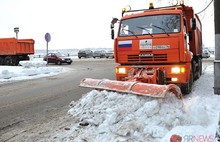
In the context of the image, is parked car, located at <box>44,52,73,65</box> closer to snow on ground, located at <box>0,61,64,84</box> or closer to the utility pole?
snow on ground, located at <box>0,61,64,84</box>

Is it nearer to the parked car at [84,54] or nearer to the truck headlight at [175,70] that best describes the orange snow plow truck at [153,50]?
the truck headlight at [175,70]

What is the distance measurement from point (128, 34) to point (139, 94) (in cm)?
351

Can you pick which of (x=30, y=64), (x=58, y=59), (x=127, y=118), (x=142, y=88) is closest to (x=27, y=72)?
(x=30, y=64)

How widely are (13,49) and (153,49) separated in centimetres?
2525

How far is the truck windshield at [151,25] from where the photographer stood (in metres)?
9.16

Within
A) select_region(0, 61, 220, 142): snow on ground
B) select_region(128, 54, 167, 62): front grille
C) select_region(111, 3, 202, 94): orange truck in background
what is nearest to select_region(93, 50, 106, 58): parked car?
select_region(111, 3, 202, 94): orange truck in background

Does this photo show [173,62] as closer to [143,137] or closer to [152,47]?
[152,47]

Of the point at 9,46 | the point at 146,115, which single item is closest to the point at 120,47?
the point at 146,115

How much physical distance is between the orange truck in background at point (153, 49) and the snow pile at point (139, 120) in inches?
79.5

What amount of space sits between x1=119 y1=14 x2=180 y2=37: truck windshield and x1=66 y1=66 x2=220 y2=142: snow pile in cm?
299

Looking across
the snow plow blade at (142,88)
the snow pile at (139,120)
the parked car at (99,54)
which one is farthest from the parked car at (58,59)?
the snow pile at (139,120)

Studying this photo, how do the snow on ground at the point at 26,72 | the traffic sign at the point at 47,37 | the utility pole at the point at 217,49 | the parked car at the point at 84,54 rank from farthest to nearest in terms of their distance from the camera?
the parked car at the point at 84,54 → the traffic sign at the point at 47,37 → the snow on ground at the point at 26,72 → the utility pole at the point at 217,49

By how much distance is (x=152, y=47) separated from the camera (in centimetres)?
909

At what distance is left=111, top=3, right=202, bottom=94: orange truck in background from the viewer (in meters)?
8.88
